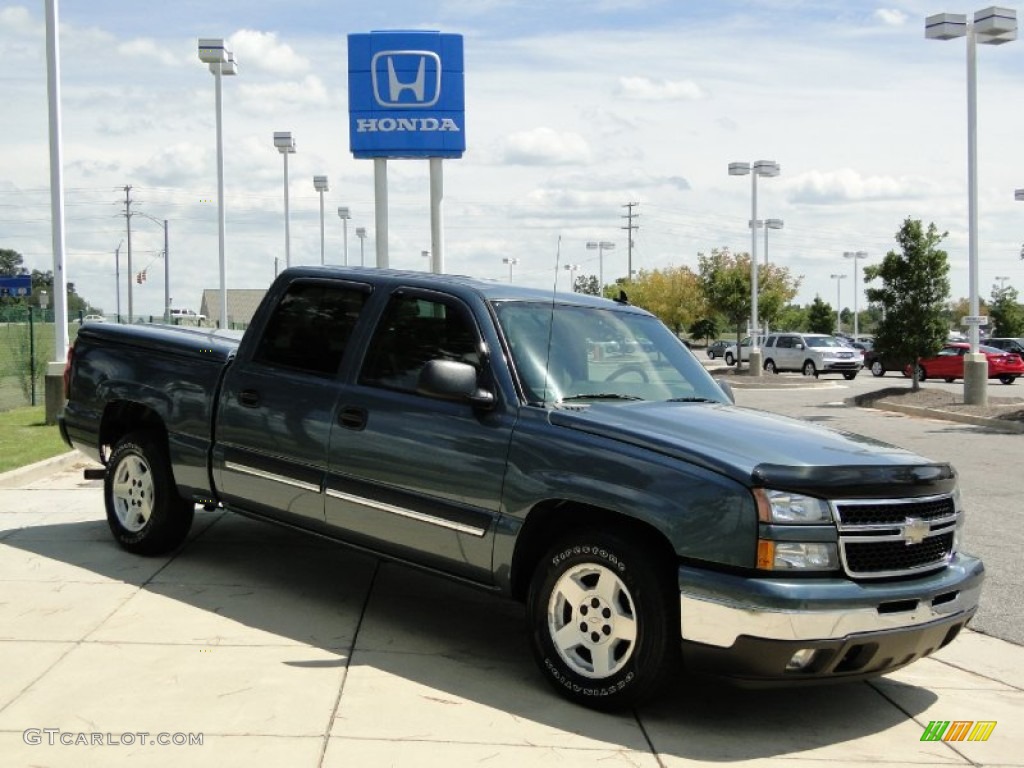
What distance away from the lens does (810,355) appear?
151ft

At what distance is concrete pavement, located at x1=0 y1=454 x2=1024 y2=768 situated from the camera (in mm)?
4691

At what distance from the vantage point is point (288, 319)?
6.96 meters

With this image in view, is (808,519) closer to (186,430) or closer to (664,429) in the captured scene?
(664,429)

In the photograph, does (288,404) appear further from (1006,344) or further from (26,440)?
(1006,344)

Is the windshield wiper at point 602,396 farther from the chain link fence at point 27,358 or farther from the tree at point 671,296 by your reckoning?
the tree at point 671,296

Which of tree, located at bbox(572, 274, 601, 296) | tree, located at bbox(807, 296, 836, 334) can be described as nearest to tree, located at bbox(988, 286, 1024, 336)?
tree, located at bbox(807, 296, 836, 334)

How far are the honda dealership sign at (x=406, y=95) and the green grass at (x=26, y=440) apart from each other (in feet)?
26.2

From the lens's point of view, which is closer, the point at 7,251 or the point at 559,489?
the point at 559,489

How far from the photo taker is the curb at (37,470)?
1087 centimetres

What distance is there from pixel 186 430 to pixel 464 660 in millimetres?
2455

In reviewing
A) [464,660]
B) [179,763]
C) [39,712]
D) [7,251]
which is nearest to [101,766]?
[179,763]

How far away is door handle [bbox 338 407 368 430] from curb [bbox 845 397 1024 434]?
17259mm

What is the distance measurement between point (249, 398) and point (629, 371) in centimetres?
220

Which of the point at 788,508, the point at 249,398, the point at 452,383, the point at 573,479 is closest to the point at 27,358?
the point at 249,398
